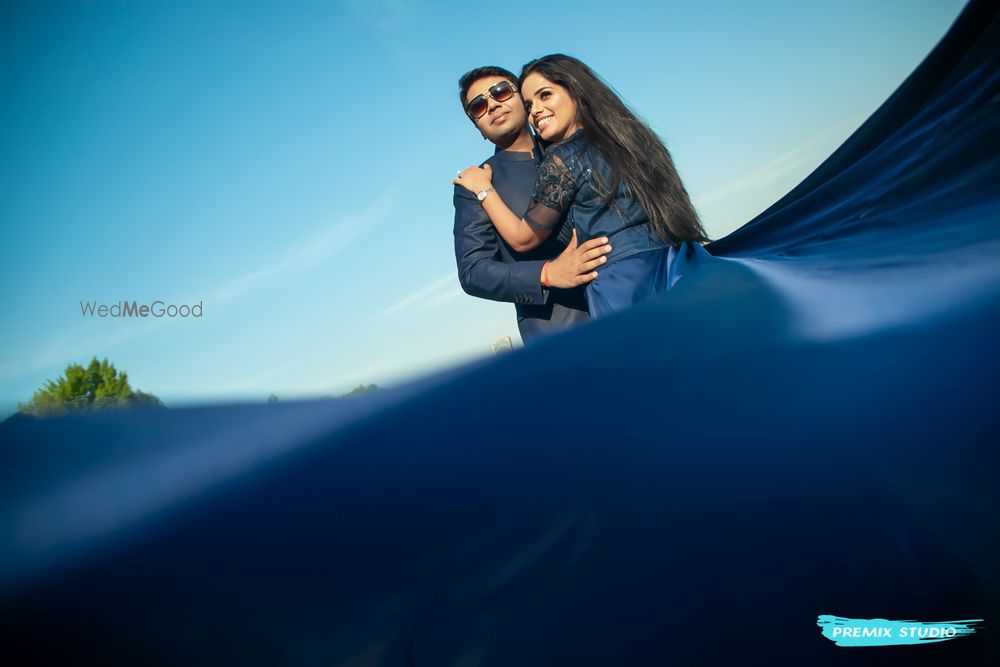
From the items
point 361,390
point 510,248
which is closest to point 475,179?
point 510,248

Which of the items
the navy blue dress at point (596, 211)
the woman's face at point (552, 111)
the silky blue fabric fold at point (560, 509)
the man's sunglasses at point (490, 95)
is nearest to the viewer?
the silky blue fabric fold at point (560, 509)

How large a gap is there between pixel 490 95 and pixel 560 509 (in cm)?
267

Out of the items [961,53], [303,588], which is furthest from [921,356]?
[961,53]

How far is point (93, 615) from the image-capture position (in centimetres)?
44

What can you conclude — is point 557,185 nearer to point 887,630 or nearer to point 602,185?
point 602,185

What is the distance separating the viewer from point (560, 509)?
0.56 metres

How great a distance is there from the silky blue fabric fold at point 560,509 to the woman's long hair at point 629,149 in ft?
4.67

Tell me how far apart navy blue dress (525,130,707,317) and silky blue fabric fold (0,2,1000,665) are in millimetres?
1323

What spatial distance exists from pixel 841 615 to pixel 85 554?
0.65m

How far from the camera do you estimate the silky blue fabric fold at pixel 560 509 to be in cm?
47

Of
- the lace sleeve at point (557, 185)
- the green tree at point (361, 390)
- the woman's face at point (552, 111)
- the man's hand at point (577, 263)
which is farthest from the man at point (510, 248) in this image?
the green tree at point (361, 390)

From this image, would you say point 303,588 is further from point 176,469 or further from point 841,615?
point 841,615

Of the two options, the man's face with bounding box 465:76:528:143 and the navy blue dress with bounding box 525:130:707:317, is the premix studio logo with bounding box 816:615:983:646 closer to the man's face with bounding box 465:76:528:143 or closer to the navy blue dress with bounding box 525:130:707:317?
the navy blue dress with bounding box 525:130:707:317

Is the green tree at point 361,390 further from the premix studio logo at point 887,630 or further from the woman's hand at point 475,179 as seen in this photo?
the woman's hand at point 475,179
